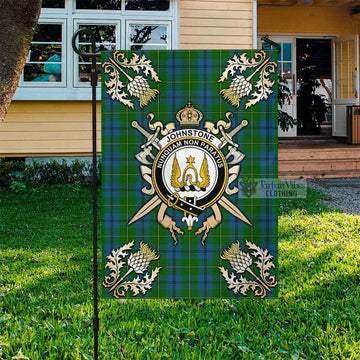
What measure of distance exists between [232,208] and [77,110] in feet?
23.7

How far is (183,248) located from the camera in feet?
6.51

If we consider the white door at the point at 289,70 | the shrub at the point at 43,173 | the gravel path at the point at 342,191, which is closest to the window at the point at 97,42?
the shrub at the point at 43,173

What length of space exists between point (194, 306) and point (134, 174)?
5.06ft

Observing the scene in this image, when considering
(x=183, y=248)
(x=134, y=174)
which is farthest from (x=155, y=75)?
(x=183, y=248)

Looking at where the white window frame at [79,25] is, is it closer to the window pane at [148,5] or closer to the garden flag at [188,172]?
the window pane at [148,5]

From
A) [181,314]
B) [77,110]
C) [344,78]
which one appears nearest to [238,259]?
[181,314]

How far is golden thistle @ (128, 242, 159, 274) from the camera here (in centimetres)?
199

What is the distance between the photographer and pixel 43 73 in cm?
873

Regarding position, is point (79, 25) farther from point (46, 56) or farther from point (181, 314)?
point (181, 314)

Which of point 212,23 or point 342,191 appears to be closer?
point 342,191

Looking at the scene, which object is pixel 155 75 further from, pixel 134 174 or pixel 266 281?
pixel 266 281

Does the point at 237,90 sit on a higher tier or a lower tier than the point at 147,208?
higher

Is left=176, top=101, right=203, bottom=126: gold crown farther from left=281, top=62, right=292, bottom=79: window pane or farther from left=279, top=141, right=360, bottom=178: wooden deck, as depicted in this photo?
left=281, top=62, right=292, bottom=79: window pane

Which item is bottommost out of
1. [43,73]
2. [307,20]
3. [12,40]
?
[12,40]
